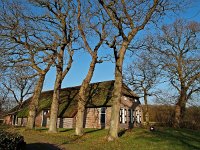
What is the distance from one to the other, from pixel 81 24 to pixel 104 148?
40.2 feet

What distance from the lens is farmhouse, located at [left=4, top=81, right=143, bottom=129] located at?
34062 millimetres

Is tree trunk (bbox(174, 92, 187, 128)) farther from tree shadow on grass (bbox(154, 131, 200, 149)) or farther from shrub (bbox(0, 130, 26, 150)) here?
shrub (bbox(0, 130, 26, 150))

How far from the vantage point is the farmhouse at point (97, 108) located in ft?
112

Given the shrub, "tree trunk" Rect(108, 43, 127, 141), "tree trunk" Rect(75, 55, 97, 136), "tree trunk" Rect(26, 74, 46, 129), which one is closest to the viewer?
the shrub

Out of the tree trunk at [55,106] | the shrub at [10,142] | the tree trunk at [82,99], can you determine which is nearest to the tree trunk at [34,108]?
the tree trunk at [55,106]

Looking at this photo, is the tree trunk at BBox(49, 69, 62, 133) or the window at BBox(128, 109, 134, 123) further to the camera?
the window at BBox(128, 109, 134, 123)

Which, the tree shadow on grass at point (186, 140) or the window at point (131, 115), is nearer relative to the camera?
the tree shadow on grass at point (186, 140)

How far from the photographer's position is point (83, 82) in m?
23.2

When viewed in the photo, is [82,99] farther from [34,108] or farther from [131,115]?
[131,115]

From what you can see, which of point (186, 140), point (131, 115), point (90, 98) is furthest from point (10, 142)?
point (131, 115)

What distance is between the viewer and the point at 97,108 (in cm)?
3444

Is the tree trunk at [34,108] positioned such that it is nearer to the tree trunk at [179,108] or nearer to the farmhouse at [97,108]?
the farmhouse at [97,108]

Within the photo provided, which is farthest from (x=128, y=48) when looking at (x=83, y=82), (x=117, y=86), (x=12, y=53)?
(x=12, y=53)

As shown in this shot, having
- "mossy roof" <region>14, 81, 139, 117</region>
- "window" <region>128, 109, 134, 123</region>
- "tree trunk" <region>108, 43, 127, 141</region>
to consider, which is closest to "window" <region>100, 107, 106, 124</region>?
"mossy roof" <region>14, 81, 139, 117</region>
